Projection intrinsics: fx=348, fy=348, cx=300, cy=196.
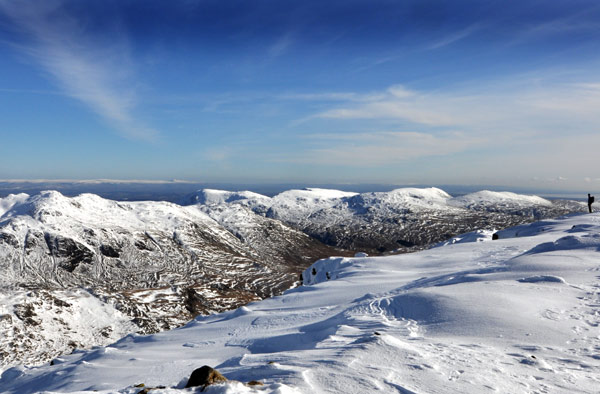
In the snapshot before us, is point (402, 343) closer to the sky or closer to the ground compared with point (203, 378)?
closer to the ground

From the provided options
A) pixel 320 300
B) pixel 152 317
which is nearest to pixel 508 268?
pixel 320 300

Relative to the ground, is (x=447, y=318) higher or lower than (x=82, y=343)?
higher

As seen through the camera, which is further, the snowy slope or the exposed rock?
the snowy slope

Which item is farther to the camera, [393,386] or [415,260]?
[415,260]

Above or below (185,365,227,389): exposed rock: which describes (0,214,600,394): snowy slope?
below

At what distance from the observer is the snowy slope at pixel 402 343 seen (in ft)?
32.3

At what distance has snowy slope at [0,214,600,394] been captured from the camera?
9852mm

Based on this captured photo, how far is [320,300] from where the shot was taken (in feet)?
94.7

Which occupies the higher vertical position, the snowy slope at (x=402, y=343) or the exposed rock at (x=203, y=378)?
the exposed rock at (x=203, y=378)

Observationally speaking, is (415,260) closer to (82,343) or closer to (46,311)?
(82,343)

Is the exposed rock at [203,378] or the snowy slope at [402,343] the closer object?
the exposed rock at [203,378]

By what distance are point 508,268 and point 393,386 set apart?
756 inches

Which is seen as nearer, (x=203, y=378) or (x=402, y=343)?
(x=203, y=378)

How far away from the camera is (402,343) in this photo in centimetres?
1250
